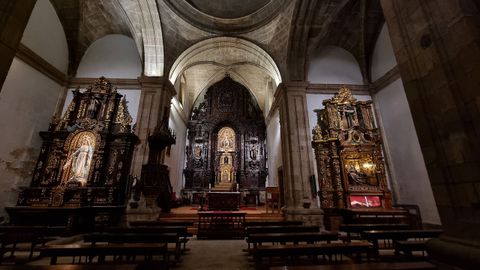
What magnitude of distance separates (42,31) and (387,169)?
14000 mm

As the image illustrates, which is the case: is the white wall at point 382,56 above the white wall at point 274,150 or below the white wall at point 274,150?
above

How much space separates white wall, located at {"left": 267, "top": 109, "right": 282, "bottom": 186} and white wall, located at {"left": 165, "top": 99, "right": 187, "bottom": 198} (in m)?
5.62

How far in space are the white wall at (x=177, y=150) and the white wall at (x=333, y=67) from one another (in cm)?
724

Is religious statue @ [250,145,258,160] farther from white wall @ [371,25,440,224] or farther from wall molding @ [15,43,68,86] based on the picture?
wall molding @ [15,43,68,86]

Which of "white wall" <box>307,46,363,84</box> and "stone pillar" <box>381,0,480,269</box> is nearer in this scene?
"stone pillar" <box>381,0,480,269</box>

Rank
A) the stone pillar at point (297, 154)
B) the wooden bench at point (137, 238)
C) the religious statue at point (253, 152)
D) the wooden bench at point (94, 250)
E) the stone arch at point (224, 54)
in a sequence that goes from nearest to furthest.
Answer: the wooden bench at point (94, 250), the wooden bench at point (137, 238), the stone pillar at point (297, 154), the stone arch at point (224, 54), the religious statue at point (253, 152)

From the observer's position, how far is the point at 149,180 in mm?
6660

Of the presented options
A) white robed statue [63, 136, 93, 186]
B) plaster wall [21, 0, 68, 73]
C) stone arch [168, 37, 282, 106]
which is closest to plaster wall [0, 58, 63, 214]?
plaster wall [21, 0, 68, 73]

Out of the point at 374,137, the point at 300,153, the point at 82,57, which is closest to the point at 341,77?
the point at 374,137

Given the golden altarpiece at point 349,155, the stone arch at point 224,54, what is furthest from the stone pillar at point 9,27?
the golden altarpiece at point 349,155

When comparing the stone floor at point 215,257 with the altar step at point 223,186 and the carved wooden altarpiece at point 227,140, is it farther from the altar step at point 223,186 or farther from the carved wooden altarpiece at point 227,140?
the carved wooden altarpiece at point 227,140

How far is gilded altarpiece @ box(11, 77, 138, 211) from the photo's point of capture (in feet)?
21.8

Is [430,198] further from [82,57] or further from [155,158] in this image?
[82,57]

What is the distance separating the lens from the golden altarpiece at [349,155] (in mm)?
7309
